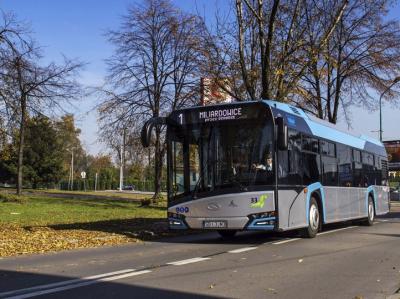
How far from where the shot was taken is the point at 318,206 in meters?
15.7

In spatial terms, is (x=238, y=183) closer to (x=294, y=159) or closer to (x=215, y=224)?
(x=215, y=224)

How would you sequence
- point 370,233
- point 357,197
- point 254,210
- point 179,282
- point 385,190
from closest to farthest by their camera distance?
point 179,282
point 254,210
point 370,233
point 357,197
point 385,190

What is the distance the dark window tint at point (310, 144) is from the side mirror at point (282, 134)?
2215mm

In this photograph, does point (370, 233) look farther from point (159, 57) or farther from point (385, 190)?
Answer: point (159, 57)

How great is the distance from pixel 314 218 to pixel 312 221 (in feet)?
0.57

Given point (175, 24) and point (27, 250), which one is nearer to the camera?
point (27, 250)

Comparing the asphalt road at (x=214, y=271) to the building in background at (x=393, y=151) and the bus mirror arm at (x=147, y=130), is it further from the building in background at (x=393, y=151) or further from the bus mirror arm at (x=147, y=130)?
the building in background at (x=393, y=151)

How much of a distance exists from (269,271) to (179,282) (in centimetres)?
179

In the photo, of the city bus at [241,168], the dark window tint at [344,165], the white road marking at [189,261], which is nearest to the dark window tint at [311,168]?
the city bus at [241,168]

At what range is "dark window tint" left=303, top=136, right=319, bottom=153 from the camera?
14.9 meters

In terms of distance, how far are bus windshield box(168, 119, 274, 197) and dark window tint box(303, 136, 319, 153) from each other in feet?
6.88

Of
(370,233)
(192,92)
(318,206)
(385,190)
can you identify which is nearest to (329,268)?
(318,206)

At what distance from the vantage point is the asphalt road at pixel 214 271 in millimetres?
7762

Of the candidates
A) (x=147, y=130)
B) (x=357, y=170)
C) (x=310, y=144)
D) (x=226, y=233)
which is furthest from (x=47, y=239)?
(x=357, y=170)
